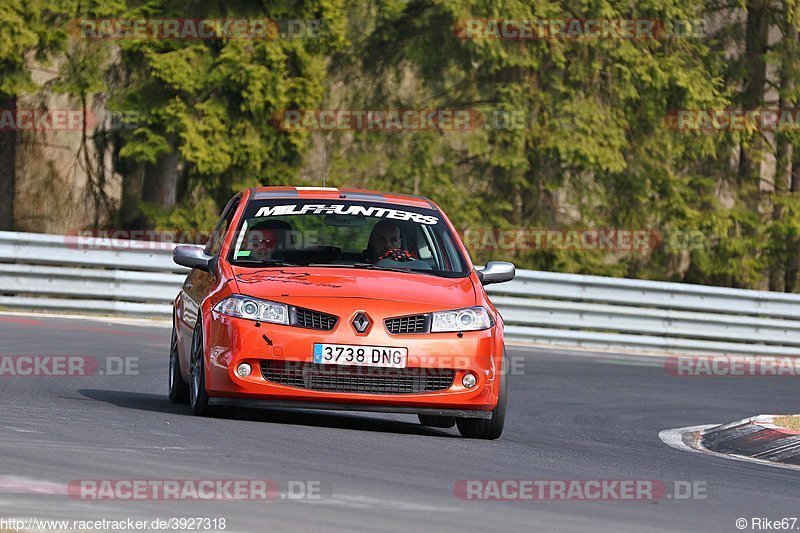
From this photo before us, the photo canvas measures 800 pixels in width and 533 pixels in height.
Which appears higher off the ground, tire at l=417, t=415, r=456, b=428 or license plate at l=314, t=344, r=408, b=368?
license plate at l=314, t=344, r=408, b=368

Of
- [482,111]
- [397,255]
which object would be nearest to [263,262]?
[397,255]

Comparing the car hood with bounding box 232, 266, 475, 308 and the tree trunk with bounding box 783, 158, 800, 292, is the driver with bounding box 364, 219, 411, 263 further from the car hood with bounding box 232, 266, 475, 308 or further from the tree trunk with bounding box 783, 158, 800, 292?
the tree trunk with bounding box 783, 158, 800, 292

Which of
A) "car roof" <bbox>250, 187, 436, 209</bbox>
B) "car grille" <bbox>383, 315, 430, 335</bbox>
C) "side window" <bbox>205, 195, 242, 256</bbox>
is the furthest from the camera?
"car roof" <bbox>250, 187, 436, 209</bbox>

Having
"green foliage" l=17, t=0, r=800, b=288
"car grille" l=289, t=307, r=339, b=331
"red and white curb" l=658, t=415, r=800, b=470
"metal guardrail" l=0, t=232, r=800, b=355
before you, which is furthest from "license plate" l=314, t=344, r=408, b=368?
"green foliage" l=17, t=0, r=800, b=288

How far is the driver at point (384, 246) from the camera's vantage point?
1074 cm

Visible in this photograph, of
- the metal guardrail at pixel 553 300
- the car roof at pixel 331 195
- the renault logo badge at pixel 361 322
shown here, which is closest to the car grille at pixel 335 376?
the renault logo badge at pixel 361 322

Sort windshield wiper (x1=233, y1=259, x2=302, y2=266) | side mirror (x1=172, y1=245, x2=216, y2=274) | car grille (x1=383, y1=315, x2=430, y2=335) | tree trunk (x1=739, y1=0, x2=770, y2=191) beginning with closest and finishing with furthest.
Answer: car grille (x1=383, y1=315, x2=430, y2=335)
windshield wiper (x1=233, y1=259, x2=302, y2=266)
side mirror (x1=172, y1=245, x2=216, y2=274)
tree trunk (x1=739, y1=0, x2=770, y2=191)

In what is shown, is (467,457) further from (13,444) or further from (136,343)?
(136,343)

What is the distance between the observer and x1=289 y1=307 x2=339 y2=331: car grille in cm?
948

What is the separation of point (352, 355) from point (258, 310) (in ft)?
2.01

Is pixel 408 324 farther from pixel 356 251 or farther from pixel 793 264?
pixel 793 264

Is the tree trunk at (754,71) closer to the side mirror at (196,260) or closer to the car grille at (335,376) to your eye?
the side mirror at (196,260)

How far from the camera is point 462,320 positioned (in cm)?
975

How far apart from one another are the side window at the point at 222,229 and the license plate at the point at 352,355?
170 cm
